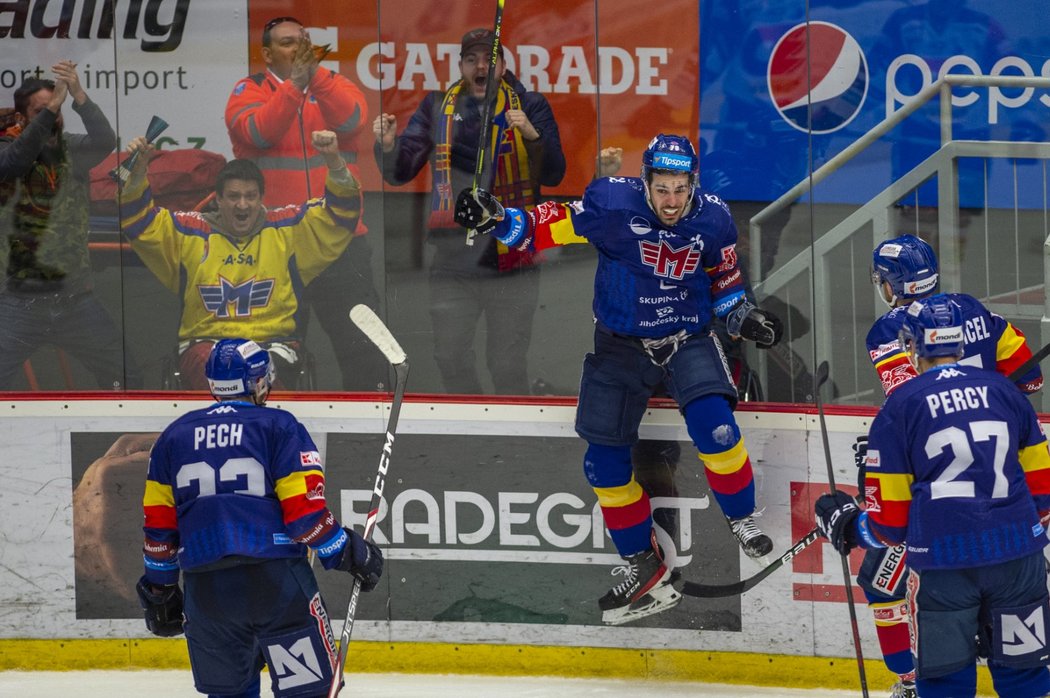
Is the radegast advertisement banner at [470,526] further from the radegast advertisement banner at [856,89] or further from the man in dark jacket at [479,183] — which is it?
the radegast advertisement banner at [856,89]

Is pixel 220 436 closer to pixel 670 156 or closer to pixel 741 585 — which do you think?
pixel 670 156

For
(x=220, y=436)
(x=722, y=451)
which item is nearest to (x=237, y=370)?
(x=220, y=436)

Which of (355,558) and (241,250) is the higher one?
(241,250)

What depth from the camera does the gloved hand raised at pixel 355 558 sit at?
3973 millimetres

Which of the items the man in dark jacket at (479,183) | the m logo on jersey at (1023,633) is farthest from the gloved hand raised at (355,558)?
the m logo on jersey at (1023,633)

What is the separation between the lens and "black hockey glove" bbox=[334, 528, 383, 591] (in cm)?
400

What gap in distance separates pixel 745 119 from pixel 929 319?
5.08ft

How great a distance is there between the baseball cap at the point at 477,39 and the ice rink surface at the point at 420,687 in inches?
84.1

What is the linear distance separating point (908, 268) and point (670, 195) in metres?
0.76

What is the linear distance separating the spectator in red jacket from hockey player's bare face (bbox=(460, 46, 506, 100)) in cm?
37

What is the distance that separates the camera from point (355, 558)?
4020 millimetres

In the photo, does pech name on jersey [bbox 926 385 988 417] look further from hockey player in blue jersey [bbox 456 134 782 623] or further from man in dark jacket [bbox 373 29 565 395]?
man in dark jacket [bbox 373 29 565 395]

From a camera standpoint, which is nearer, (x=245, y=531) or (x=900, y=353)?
(x=245, y=531)

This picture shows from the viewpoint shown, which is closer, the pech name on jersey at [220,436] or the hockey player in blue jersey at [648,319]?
the pech name on jersey at [220,436]
